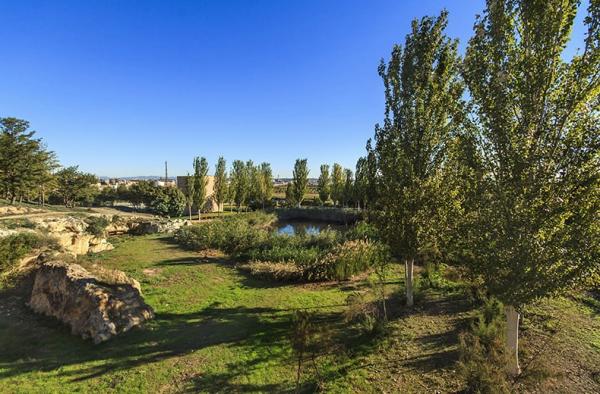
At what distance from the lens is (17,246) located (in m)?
9.20

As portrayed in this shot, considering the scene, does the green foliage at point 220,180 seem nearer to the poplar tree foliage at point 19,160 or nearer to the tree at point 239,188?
the tree at point 239,188

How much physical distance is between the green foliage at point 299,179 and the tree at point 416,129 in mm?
31966

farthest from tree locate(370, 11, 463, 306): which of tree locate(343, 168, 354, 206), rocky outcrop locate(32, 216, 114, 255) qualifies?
tree locate(343, 168, 354, 206)

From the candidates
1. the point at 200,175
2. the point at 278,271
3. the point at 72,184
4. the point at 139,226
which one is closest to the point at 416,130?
the point at 278,271

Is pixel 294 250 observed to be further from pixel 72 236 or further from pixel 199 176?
pixel 199 176

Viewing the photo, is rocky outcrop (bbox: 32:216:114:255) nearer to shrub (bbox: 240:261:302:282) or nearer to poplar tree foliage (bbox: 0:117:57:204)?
shrub (bbox: 240:261:302:282)

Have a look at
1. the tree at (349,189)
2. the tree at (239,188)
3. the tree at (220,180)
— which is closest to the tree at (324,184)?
the tree at (349,189)

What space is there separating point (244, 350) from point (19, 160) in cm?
3085

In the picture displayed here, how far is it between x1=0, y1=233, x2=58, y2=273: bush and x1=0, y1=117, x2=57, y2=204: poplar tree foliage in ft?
62.3

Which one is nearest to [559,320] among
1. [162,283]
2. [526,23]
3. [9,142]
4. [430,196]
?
[430,196]

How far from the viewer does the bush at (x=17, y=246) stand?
8594mm

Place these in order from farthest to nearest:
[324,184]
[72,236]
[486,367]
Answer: [324,184]
[72,236]
[486,367]

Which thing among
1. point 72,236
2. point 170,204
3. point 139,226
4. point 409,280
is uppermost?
point 170,204

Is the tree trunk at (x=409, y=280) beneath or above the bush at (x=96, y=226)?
beneath
